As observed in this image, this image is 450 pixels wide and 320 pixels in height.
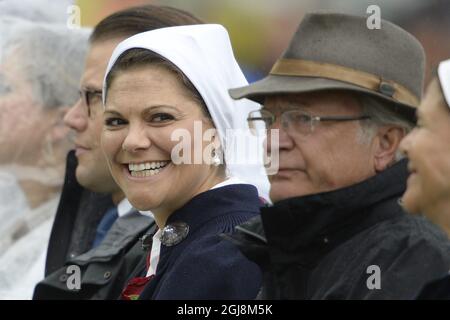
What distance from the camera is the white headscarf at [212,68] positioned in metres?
4.45

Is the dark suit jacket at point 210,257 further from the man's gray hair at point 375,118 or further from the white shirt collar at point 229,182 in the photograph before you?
the man's gray hair at point 375,118

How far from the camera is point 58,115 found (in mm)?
6574

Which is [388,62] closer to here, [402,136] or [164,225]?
[402,136]

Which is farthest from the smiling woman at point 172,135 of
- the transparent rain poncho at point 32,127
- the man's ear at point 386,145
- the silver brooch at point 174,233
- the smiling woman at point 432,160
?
the transparent rain poncho at point 32,127

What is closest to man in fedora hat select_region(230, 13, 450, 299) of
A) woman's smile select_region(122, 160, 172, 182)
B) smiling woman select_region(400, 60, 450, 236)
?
smiling woman select_region(400, 60, 450, 236)

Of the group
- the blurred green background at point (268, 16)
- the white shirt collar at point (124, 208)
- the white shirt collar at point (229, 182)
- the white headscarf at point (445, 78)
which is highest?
the blurred green background at point (268, 16)

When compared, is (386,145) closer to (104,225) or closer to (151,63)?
(151,63)

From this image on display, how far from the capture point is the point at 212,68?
450 cm

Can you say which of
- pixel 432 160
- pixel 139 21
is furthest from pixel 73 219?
pixel 432 160

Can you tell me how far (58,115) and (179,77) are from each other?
223cm

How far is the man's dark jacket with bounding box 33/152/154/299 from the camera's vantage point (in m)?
5.09

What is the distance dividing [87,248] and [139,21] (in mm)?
1308

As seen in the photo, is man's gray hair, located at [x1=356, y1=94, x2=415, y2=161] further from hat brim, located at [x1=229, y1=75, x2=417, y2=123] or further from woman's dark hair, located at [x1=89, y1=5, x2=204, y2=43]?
woman's dark hair, located at [x1=89, y1=5, x2=204, y2=43]
